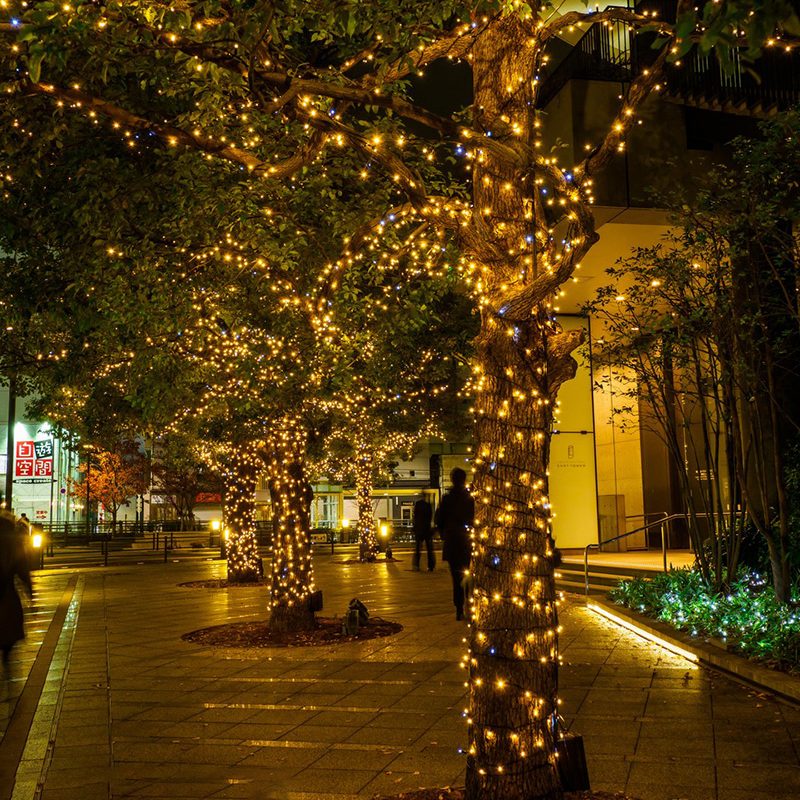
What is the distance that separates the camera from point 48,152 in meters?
9.27

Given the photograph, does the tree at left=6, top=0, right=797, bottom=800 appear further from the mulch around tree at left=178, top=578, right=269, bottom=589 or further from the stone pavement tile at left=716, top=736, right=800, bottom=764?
the mulch around tree at left=178, top=578, right=269, bottom=589

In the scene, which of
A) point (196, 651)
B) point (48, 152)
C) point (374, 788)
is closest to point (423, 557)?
point (196, 651)

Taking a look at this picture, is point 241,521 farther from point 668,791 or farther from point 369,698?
point 668,791

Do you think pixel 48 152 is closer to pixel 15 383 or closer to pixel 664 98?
pixel 15 383

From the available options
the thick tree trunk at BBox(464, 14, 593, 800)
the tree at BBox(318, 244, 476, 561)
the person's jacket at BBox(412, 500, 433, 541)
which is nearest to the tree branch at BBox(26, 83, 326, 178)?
the thick tree trunk at BBox(464, 14, 593, 800)

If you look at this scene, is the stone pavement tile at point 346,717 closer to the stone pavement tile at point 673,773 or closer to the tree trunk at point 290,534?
the stone pavement tile at point 673,773

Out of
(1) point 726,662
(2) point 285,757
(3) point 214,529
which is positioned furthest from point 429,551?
(3) point 214,529

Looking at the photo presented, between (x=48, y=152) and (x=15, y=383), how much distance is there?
767 cm

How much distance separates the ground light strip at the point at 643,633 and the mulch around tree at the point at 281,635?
2792 mm

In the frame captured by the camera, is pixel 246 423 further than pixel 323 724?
Yes

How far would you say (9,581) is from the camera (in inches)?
302

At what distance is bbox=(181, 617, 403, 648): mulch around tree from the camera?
34.3ft

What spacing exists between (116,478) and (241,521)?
103 ft

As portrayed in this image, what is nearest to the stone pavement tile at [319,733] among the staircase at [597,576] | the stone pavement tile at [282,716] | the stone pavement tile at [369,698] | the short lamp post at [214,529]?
the stone pavement tile at [282,716]
